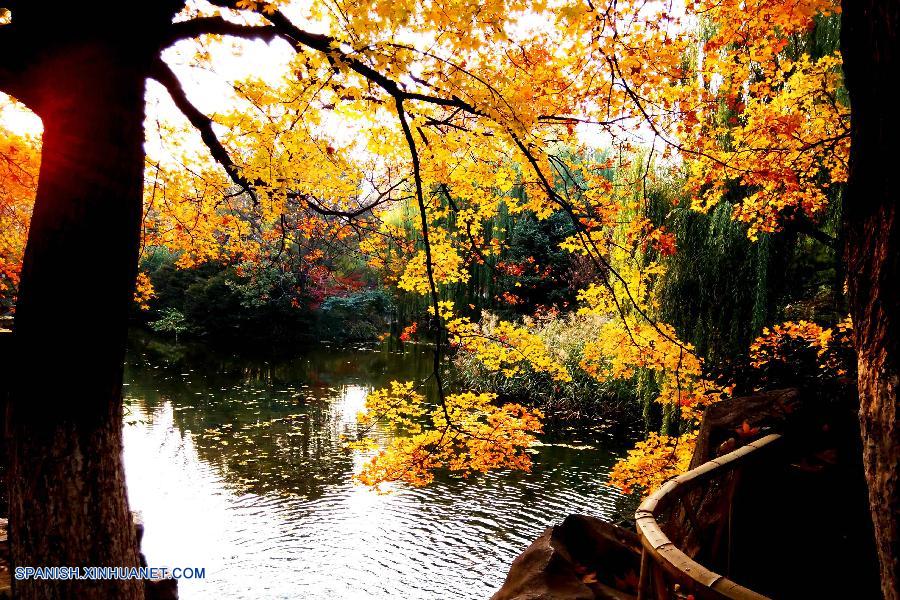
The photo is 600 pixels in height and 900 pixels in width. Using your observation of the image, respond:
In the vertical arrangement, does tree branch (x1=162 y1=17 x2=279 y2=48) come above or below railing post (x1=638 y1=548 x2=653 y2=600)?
above

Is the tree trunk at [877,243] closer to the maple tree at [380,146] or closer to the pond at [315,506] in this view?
the maple tree at [380,146]

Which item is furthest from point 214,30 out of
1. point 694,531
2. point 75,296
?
point 694,531

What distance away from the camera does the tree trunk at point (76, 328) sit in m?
1.92

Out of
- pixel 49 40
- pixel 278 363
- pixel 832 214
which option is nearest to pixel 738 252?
pixel 832 214

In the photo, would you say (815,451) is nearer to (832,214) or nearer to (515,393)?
(832,214)

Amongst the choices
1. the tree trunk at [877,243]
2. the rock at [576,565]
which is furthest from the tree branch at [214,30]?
the rock at [576,565]

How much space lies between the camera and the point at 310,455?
360 inches

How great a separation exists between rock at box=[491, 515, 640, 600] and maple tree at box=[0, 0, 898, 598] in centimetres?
117

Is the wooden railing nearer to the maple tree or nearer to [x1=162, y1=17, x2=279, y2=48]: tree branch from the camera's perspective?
the maple tree

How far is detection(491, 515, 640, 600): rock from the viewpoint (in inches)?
99.2

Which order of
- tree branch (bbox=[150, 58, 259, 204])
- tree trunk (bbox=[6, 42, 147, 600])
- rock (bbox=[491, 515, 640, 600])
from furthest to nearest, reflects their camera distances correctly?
tree branch (bbox=[150, 58, 259, 204]) < rock (bbox=[491, 515, 640, 600]) < tree trunk (bbox=[6, 42, 147, 600])

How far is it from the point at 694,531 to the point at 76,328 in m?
2.99

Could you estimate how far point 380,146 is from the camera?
429 centimetres

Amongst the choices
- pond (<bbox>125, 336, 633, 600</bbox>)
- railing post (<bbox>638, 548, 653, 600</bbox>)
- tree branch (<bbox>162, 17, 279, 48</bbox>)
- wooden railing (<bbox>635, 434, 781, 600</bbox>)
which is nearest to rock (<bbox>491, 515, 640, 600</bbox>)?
wooden railing (<bbox>635, 434, 781, 600</bbox>)
